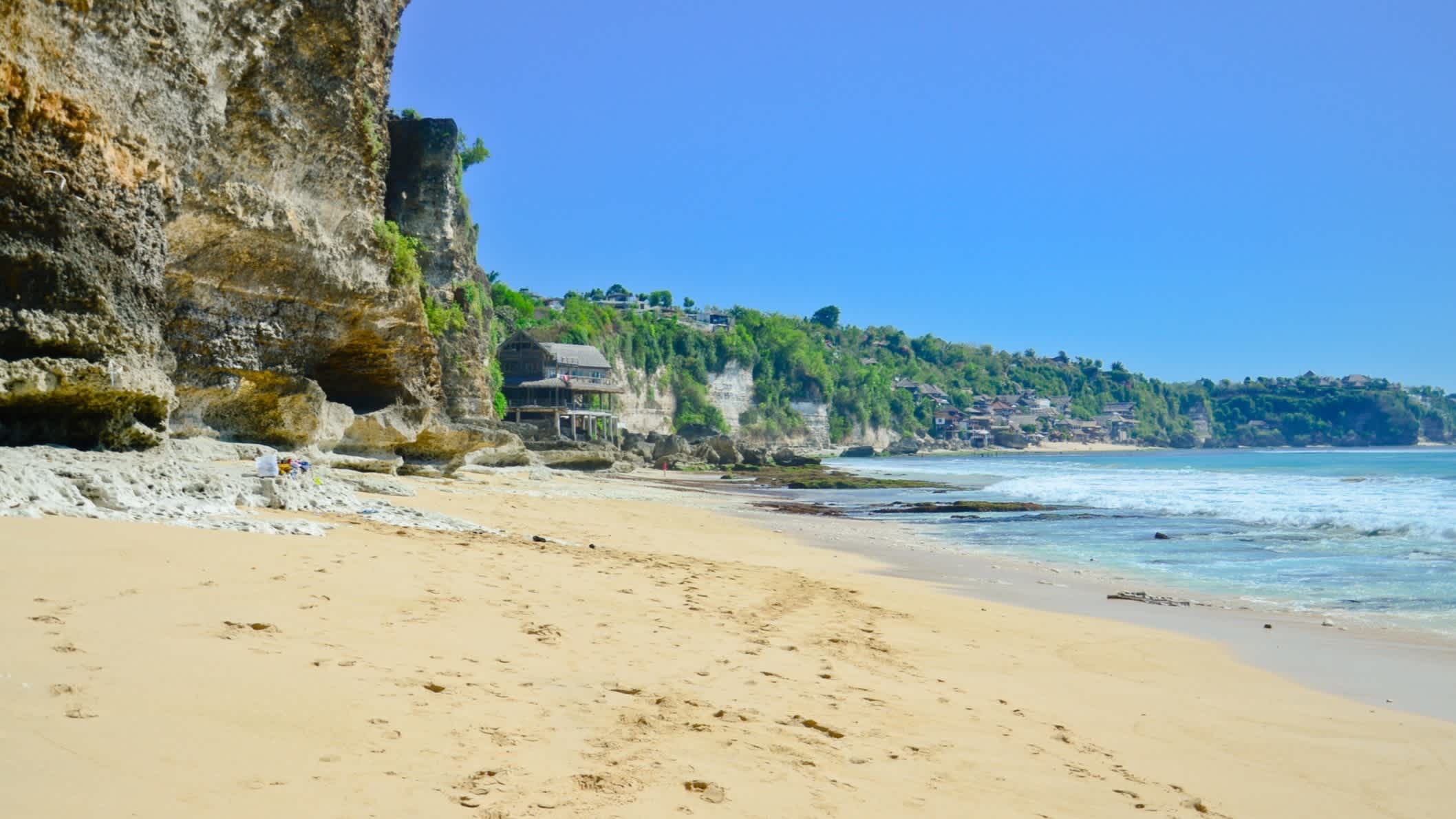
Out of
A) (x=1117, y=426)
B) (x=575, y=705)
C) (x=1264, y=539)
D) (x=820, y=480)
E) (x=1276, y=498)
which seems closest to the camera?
(x=575, y=705)

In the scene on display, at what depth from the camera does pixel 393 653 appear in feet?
14.6

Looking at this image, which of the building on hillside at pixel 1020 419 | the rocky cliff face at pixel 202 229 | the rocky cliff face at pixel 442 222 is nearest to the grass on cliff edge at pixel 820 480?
the rocky cliff face at pixel 442 222

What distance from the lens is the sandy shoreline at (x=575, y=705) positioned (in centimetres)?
299

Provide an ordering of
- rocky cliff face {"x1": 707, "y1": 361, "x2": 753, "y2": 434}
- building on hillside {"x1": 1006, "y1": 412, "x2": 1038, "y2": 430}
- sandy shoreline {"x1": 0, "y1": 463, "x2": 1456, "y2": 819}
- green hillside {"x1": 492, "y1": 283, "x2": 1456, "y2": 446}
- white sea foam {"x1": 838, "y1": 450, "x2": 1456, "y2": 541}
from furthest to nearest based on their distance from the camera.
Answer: building on hillside {"x1": 1006, "y1": 412, "x2": 1038, "y2": 430} → rocky cliff face {"x1": 707, "y1": 361, "x2": 753, "y2": 434} → green hillside {"x1": 492, "y1": 283, "x2": 1456, "y2": 446} → white sea foam {"x1": 838, "y1": 450, "x2": 1456, "y2": 541} → sandy shoreline {"x1": 0, "y1": 463, "x2": 1456, "y2": 819}

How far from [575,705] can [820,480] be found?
34098mm

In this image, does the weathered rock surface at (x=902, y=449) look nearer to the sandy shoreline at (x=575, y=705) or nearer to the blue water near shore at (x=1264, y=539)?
the blue water near shore at (x=1264, y=539)

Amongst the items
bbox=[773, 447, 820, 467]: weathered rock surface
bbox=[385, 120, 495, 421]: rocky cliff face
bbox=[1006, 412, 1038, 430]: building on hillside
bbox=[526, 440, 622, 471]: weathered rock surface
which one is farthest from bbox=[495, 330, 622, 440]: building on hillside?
bbox=[1006, 412, 1038, 430]: building on hillside

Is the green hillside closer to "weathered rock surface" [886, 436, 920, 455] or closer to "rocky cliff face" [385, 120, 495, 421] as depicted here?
"weathered rock surface" [886, 436, 920, 455]

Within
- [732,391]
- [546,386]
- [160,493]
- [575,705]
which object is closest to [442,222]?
[160,493]

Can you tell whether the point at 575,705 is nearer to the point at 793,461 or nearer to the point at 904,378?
the point at 793,461

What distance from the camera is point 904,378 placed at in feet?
468

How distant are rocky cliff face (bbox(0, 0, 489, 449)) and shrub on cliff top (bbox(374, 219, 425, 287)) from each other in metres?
0.28

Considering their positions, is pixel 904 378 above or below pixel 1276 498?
above

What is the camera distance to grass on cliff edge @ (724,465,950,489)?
3559 cm
